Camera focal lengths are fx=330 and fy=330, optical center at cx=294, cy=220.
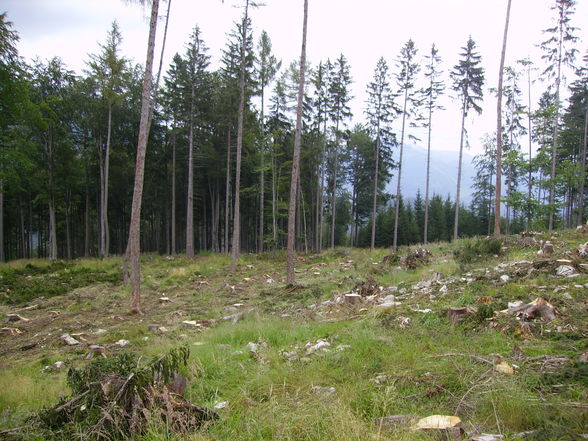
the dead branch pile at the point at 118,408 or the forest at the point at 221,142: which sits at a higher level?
the forest at the point at 221,142

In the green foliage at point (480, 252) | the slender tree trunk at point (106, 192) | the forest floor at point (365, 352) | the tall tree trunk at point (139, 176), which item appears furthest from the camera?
the slender tree trunk at point (106, 192)

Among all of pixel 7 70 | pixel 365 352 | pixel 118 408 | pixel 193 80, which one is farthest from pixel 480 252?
pixel 193 80

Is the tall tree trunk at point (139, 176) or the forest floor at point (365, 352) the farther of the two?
the tall tree trunk at point (139, 176)

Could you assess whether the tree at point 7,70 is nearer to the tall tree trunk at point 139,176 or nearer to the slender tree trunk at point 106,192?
the tall tree trunk at point 139,176

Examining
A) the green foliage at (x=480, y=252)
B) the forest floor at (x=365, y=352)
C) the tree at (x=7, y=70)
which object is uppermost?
the tree at (x=7, y=70)

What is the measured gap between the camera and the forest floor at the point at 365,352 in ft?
9.38

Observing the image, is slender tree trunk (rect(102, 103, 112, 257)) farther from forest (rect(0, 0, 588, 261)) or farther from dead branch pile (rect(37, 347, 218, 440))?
dead branch pile (rect(37, 347, 218, 440))

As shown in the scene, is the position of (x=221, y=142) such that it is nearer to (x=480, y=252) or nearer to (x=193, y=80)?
(x=193, y=80)

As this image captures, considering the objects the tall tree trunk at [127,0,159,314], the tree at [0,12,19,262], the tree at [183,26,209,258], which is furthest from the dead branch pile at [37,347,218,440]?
the tree at [183,26,209,258]

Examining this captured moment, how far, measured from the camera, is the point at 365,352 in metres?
4.56

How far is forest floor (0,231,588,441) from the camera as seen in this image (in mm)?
2859

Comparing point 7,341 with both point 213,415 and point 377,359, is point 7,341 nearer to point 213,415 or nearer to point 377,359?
point 213,415

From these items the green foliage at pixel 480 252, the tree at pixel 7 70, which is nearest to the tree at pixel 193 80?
the tree at pixel 7 70

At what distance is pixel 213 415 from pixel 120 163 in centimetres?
2857
